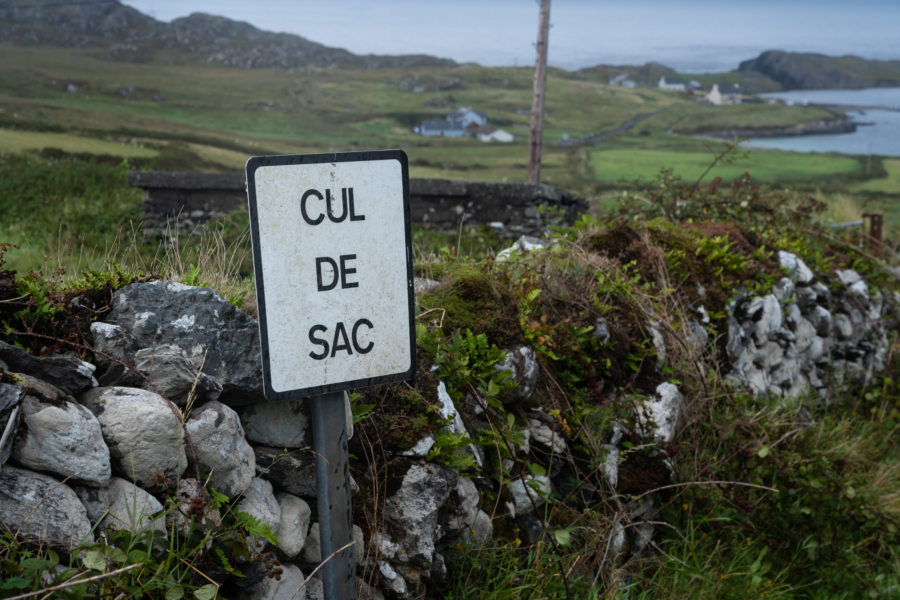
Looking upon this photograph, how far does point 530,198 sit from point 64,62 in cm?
2280

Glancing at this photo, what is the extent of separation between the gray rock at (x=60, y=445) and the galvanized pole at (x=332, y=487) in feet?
2.00

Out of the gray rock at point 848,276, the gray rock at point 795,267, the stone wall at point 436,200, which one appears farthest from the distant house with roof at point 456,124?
the gray rock at point 795,267

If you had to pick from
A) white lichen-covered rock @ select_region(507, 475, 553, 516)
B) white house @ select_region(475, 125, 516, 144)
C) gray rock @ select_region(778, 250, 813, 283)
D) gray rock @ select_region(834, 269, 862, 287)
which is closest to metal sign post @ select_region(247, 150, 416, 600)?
white lichen-covered rock @ select_region(507, 475, 553, 516)

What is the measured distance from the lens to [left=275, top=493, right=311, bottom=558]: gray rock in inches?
94.7

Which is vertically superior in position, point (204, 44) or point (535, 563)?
point (204, 44)

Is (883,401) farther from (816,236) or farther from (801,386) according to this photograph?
(816,236)

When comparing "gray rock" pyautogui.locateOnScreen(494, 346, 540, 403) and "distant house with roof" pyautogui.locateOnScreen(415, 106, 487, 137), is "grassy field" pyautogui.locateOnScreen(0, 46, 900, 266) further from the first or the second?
"gray rock" pyautogui.locateOnScreen(494, 346, 540, 403)

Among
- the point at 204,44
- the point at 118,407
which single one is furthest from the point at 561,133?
the point at 118,407

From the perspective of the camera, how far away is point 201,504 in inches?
81.8

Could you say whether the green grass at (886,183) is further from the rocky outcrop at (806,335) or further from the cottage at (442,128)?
the cottage at (442,128)

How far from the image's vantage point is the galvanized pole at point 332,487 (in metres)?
2.16

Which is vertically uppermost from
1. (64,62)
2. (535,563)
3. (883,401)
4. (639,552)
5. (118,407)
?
(64,62)

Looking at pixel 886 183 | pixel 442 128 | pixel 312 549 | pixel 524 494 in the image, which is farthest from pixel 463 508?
pixel 442 128

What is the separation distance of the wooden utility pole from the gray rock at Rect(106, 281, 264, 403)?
14100mm
